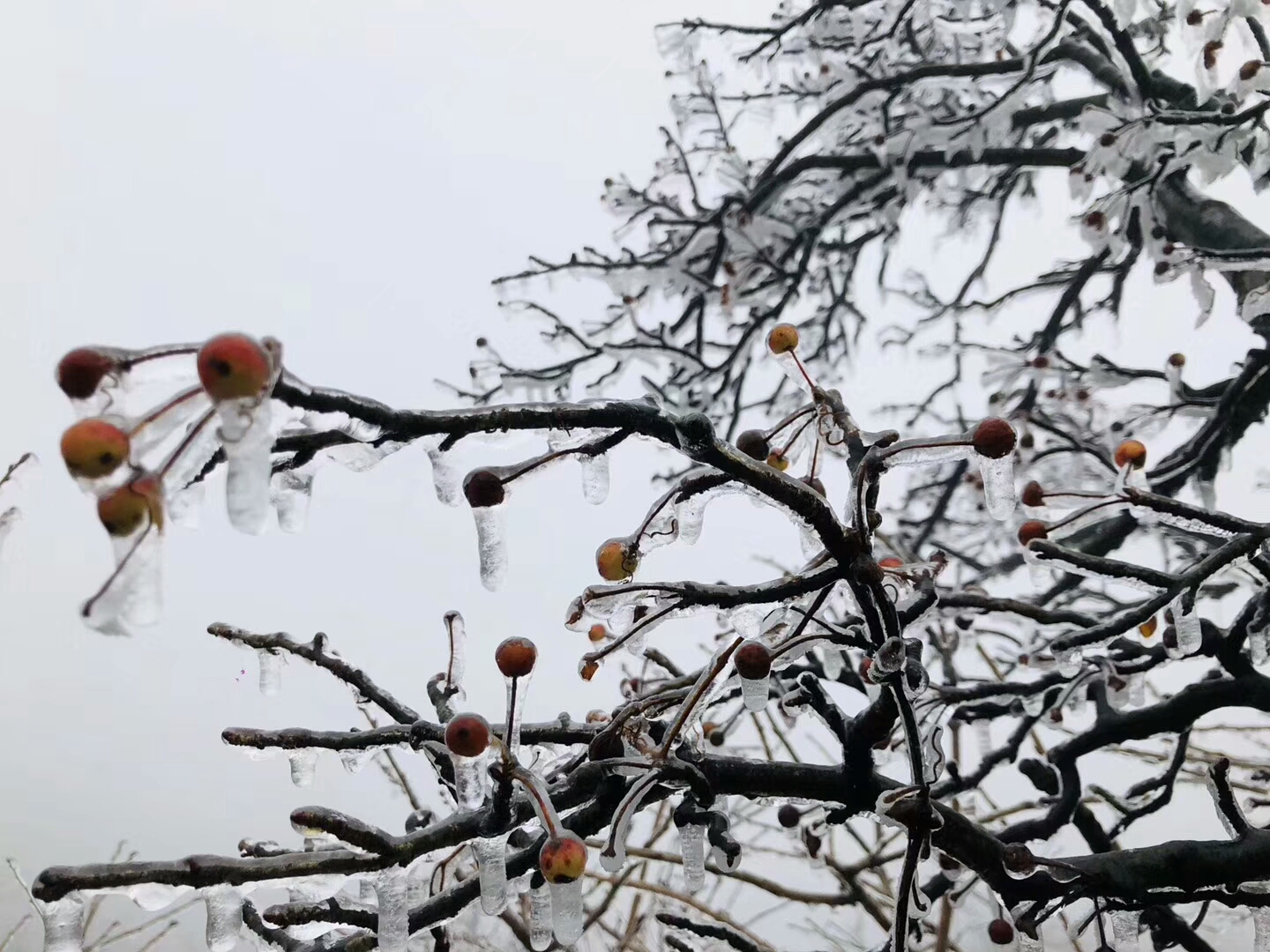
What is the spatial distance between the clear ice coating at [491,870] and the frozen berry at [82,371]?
501 millimetres

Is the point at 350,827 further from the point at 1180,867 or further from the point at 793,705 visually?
the point at 1180,867

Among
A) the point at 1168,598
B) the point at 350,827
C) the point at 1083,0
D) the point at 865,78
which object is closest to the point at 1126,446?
the point at 1168,598

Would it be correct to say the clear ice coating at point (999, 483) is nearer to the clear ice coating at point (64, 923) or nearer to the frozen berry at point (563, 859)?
the frozen berry at point (563, 859)

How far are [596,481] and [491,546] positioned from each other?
Answer: 0.47ft

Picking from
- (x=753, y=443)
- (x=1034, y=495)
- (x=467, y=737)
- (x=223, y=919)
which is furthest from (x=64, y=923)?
(x=1034, y=495)

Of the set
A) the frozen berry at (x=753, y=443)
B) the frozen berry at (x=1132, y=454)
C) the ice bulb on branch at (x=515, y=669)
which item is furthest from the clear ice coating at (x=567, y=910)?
the frozen berry at (x=1132, y=454)

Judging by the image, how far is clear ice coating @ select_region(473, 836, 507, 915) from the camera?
2.40ft

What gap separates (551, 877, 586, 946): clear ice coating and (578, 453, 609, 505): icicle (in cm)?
38

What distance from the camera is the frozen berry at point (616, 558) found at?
0.83 metres

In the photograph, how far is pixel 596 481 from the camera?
2.85 feet

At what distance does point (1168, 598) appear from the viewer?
4.21ft

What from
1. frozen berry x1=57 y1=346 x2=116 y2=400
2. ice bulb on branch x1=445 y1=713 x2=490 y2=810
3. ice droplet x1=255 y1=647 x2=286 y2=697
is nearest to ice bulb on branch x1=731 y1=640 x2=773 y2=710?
ice bulb on branch x1=445 y1=713 x2=490 y2=810

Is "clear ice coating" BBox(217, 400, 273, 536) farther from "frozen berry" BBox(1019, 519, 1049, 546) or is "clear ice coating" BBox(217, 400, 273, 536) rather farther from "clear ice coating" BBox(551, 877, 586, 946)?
"frozen berry" BBox(1019, 519, 1049, 546)

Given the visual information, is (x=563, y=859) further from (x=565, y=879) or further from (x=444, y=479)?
(x=444, y=479)
